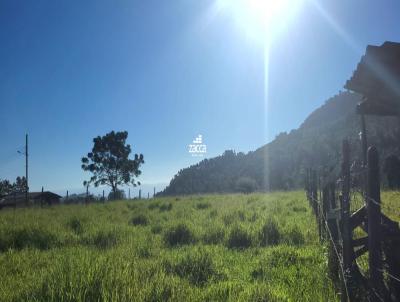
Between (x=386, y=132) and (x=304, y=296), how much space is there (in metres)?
71.1

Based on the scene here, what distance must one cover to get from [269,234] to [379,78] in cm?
674

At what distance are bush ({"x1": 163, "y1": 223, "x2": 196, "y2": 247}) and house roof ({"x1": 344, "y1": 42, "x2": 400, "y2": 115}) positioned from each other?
22.0ft

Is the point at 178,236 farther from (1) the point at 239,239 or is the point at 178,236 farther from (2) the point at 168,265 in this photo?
(2) the point at 168,265

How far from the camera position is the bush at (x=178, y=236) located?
1190cm

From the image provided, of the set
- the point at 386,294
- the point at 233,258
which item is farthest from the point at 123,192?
the point at 386,294

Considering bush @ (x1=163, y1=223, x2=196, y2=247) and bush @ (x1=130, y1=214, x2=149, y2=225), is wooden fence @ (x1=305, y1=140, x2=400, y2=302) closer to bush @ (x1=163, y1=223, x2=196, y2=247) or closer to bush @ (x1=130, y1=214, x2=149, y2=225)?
bush @ (x1=163, y1=223, x2=196, y2=247)

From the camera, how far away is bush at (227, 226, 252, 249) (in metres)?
11.2

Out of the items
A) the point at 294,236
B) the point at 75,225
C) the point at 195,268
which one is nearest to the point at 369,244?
the point at 195,268

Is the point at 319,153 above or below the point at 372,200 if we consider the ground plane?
above

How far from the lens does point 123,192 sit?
71188 millimetres

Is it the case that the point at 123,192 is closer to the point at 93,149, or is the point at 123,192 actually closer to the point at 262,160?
the point at 93,149

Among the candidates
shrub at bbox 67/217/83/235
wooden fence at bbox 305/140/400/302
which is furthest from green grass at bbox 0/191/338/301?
wooden fence at bbox 305/140/400/302

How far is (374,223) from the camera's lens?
389 cm

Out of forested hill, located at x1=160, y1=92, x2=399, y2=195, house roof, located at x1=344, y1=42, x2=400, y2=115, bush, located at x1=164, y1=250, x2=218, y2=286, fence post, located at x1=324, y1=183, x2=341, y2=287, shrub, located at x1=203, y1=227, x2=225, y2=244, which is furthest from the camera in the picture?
forested hill, located at x1=160, y1=92, x2=399, y2=195
